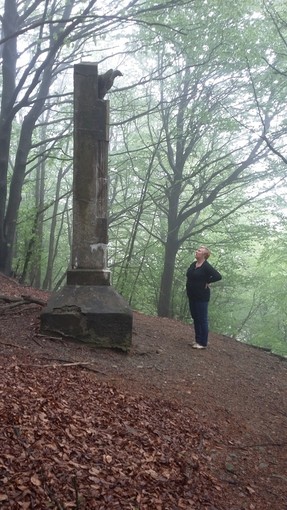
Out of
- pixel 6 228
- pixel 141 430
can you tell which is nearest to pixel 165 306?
pixel 6 228

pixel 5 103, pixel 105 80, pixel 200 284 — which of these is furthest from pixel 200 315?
pixel 5 103

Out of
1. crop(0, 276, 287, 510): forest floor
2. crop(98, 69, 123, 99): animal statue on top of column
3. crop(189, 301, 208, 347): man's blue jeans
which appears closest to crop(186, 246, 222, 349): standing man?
crop(189, 301, 208, 347): man's blue jeans

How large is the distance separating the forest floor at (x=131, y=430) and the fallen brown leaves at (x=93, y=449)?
10 mm

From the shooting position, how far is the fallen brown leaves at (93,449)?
311 centimetres

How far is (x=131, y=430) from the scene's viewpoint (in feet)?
14.6

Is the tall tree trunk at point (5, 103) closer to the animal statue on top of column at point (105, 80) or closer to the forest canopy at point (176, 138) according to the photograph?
the forest canopy at point (176, 138)

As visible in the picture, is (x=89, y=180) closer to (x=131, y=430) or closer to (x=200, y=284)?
(x=200, y=284)

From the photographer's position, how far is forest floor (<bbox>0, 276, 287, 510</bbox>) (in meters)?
3.28

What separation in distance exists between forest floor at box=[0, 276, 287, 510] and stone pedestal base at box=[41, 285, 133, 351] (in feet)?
0.59

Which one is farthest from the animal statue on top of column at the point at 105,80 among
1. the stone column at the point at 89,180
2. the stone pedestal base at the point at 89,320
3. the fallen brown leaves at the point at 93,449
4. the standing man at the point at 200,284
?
the fallen brown leaves at the point at 93,449

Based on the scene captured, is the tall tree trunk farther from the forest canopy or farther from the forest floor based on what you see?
the forest floor

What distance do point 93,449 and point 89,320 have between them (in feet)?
11.3

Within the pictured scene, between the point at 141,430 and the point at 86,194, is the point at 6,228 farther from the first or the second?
the point at 141,430

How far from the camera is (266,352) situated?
11688mm
